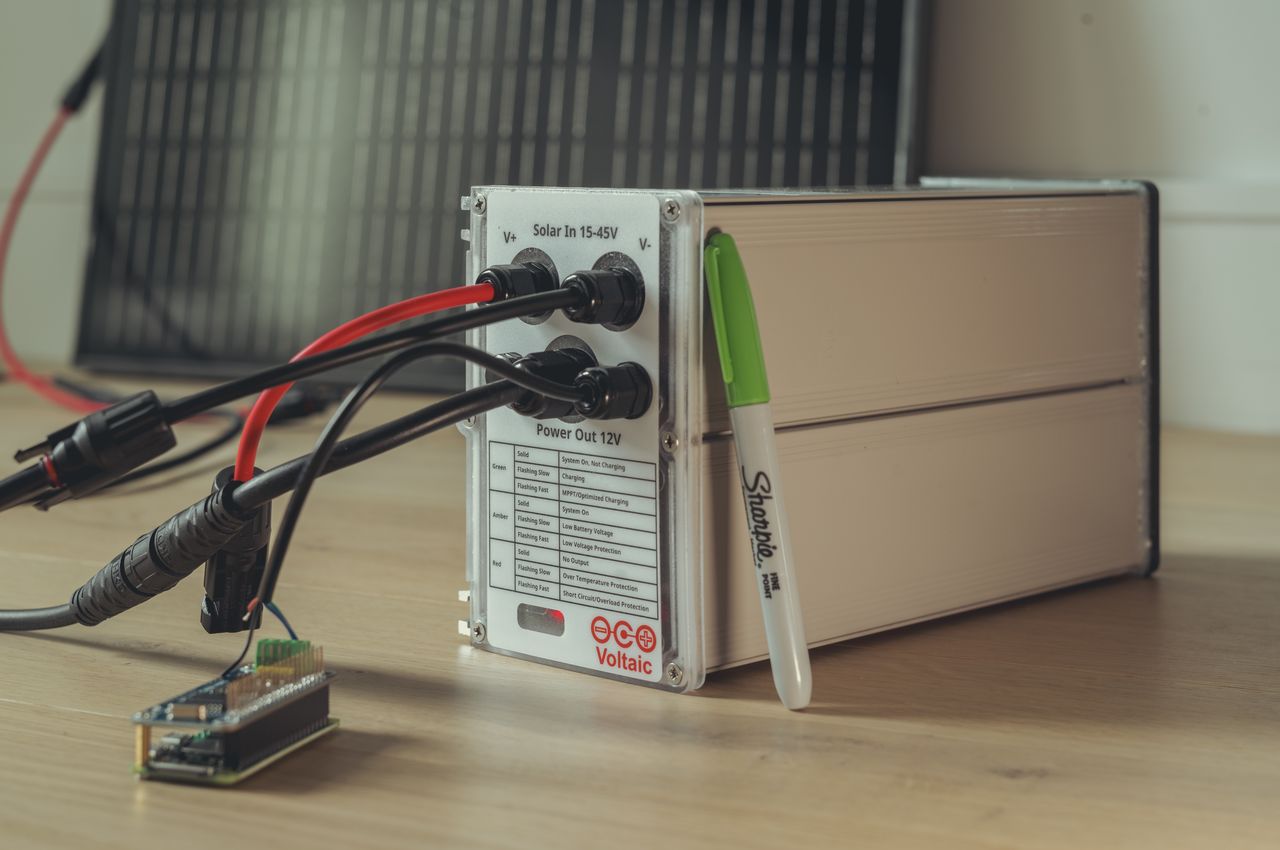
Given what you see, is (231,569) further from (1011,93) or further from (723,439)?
(1011,93)

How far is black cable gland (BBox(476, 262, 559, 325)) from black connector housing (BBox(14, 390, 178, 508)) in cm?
14

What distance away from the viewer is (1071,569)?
0.72 meters

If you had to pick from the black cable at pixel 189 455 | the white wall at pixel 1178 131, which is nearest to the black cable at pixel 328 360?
the black cable at pixel 189 455

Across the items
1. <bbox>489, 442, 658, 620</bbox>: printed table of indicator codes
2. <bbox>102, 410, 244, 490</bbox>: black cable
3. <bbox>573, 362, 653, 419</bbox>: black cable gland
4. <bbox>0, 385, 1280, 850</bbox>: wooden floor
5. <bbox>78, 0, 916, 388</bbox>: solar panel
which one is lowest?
<bbox>0, 385, 1280, 850</bbox>: wooden floor

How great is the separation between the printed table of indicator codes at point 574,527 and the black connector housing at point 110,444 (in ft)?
0.52

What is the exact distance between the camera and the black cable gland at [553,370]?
55 cm

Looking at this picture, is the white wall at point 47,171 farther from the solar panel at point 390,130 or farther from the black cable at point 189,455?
the black cable at point 189,455

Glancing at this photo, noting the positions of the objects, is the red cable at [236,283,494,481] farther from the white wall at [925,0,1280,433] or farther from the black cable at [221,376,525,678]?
the white wall at [925,0,1280,433]

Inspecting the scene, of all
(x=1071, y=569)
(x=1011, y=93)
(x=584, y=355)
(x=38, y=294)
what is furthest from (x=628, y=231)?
(x=38, y=294)

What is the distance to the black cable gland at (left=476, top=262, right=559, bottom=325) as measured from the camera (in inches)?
21.8

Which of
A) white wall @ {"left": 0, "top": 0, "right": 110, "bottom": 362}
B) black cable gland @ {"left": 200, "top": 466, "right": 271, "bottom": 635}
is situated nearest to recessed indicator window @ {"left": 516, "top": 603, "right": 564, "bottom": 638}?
black cable gland @ {"left": 200, "top": 466, "right": 271, "bottom": 635}

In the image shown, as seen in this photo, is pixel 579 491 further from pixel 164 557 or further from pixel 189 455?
pixel 189 455

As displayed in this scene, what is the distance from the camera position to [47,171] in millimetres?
1586

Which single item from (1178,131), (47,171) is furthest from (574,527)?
(47,171)
